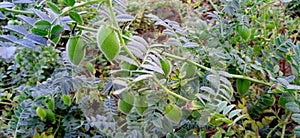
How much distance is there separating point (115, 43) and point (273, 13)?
29.2 inches

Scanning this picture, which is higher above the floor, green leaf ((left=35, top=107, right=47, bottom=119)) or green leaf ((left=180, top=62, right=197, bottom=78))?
green leaf ((left=180, top=62, right=197, bottom=78))

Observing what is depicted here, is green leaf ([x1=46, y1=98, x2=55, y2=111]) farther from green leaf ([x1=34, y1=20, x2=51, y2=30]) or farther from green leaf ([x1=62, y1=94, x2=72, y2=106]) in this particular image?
green leaf ([x1=34, y1=20, x2=51, y2=30])

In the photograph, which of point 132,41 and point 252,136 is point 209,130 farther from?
point 132,41

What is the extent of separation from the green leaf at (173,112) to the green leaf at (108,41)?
144 mm

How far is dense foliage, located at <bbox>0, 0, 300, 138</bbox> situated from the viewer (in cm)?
50

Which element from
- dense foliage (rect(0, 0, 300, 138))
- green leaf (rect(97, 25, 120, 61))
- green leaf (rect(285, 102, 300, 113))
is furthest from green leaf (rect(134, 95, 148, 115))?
green leaf (rect(285, 102, 300, 113))

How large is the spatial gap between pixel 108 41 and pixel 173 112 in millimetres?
168

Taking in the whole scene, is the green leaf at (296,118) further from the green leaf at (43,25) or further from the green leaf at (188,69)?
the green leaf at (43,25)

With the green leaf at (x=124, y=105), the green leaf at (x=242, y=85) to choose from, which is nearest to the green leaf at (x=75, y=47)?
the green leaf at (x=124, y=105)

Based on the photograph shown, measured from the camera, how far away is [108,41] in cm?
47

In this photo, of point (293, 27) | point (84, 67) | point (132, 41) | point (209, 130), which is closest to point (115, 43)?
point (132, 41)

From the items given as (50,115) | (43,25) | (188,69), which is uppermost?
(43,25)

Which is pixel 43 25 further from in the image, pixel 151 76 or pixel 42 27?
pixel 151 76

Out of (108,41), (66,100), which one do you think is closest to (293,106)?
(108,41)
